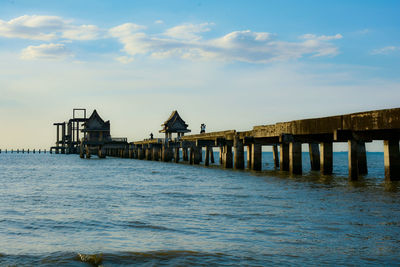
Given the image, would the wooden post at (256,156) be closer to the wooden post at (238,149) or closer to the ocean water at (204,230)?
the wooden post at (238,149)

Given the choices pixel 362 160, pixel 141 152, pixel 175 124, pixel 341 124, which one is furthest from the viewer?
pixel 141 152

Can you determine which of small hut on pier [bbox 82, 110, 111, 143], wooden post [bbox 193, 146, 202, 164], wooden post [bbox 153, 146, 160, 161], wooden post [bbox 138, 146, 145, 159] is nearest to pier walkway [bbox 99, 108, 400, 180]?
wooden post [bbox 193, 146, 202, 164]

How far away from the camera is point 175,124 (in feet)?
258

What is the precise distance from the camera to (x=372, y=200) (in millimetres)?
16078

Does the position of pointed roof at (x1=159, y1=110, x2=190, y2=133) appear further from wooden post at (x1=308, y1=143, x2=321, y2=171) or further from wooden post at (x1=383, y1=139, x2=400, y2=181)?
wooden post at (x1=383, y1=139, x2=400, y2=181)

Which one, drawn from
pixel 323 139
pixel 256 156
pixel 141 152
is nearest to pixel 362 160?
pixel 323 139

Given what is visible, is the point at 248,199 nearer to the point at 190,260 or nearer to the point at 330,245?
the point at 330,245

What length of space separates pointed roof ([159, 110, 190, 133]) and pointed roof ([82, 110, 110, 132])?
22.0 meters

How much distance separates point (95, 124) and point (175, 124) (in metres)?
24.7

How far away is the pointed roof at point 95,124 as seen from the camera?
95.6 m

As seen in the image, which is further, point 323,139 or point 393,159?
point 323,139

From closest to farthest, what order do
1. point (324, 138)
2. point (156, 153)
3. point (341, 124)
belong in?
1. point (341, 124)
2. point (324, 138)
3. point (156, 153)

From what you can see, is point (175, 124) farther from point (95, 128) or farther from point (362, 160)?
point (362, 160)

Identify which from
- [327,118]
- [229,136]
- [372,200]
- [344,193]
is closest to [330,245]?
[372,200]
